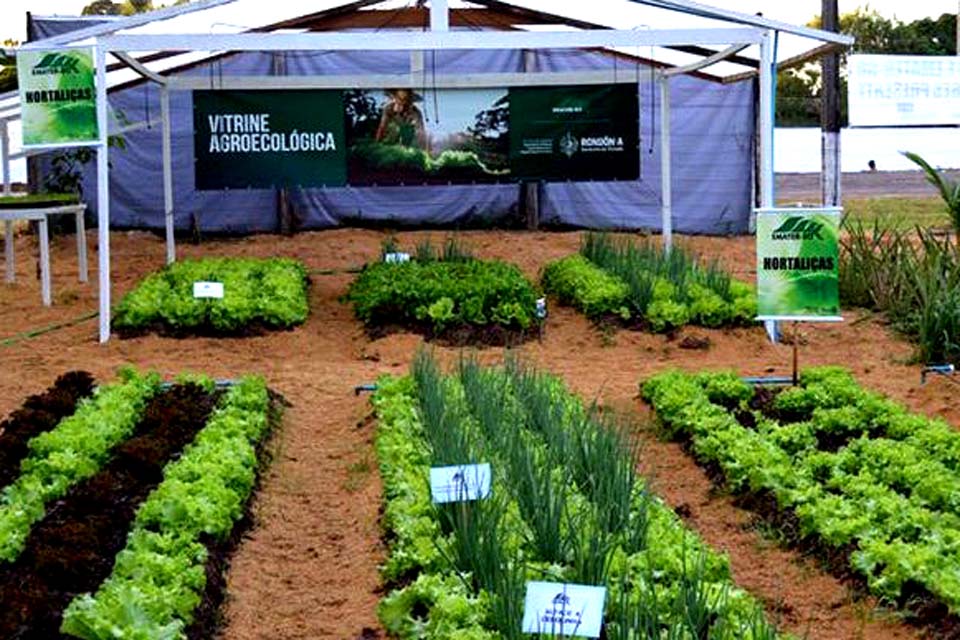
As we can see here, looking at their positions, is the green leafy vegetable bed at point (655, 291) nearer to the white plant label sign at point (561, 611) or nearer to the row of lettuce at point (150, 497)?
the row of lettuce at point (150, 497)

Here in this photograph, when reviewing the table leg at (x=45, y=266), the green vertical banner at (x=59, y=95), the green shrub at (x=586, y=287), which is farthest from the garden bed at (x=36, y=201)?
the green shrub at (x=586, y=287)

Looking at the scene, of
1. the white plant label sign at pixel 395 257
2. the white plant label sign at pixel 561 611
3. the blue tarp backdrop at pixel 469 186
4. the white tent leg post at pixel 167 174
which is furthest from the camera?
the blue tarp backdrop at pixel 469 186

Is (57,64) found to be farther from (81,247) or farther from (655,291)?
(655,291)

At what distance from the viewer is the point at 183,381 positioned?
9148mm

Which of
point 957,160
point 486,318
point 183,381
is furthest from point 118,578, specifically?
point 957,160

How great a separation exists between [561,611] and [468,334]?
23.0ft

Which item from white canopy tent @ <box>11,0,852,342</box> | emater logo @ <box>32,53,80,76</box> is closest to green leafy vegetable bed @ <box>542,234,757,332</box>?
white canopy tent @ <box>11,0,852,342</box>

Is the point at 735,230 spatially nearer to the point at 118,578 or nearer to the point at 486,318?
the point at 486,318

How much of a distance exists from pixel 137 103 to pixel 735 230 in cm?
666

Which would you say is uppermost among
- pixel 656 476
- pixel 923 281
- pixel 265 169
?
pixel 265 169

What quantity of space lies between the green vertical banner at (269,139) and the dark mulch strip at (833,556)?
7.29m

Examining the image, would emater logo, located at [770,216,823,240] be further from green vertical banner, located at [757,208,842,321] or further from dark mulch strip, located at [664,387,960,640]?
dark mulch strip, located at [664,387,960,640]

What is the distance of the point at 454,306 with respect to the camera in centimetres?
1158

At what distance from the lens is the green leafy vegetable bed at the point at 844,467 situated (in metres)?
5.66
